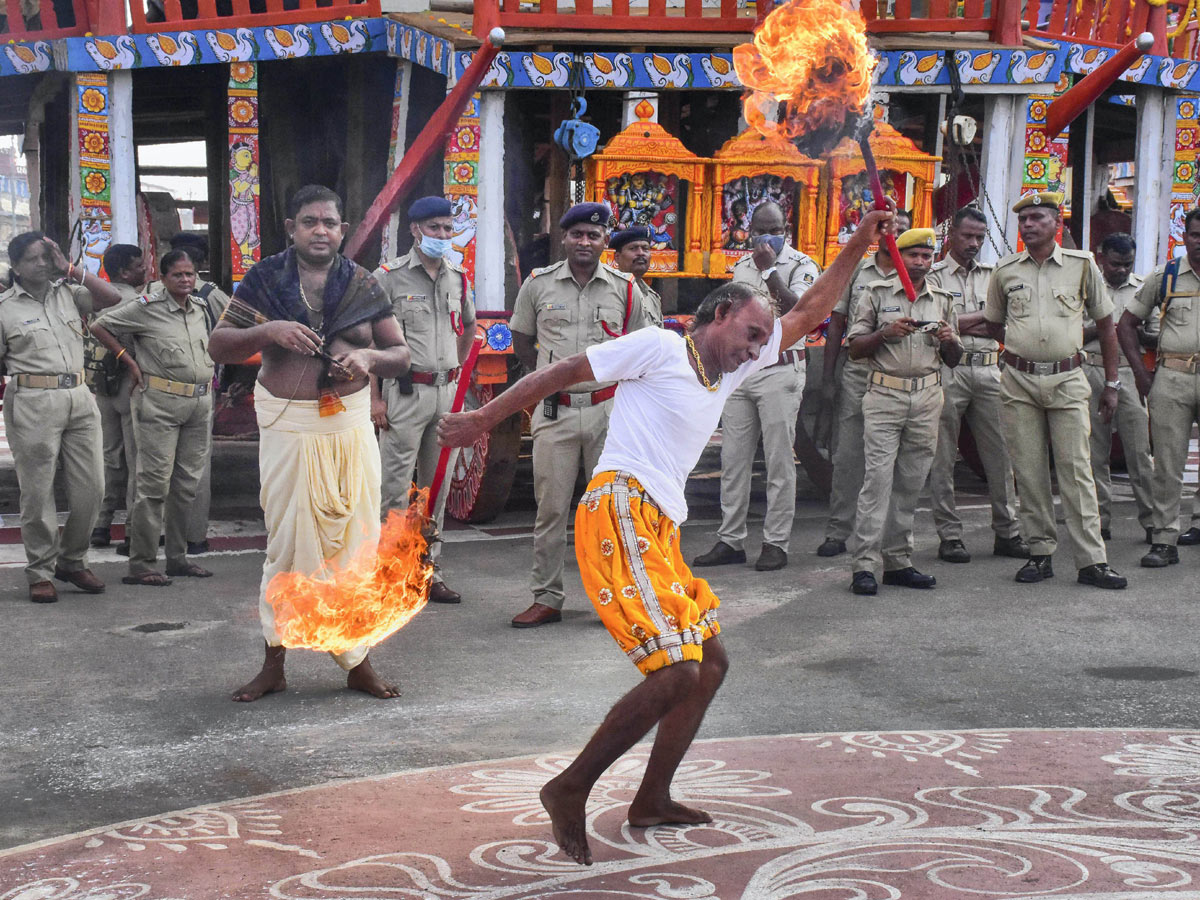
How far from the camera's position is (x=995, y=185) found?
388 inches

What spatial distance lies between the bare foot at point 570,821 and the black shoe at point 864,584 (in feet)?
12.6

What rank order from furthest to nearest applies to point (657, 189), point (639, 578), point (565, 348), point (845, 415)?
1. point (657, 189)
2. point (845, 415)
3. point (565, 348)
4. point (639, 578)

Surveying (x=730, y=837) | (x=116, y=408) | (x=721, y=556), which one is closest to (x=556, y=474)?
(x=721, y=556)

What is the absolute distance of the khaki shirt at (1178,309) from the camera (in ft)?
27.8

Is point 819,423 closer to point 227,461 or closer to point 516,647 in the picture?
point 516,647

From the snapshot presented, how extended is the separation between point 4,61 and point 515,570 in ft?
18.0

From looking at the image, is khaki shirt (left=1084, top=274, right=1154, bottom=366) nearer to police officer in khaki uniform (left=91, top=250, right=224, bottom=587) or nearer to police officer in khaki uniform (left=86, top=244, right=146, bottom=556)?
police officer in khaki uniform (left=91, top=250, right=224, bottom=587)

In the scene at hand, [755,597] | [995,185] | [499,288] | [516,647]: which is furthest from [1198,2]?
[516,647]

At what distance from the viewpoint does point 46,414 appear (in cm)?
739

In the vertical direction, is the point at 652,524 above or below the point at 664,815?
above

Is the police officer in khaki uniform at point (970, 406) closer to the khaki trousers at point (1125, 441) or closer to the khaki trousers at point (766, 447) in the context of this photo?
the khaki trousers at point (1125, 441)

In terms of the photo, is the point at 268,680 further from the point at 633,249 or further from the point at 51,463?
the point at 633,249

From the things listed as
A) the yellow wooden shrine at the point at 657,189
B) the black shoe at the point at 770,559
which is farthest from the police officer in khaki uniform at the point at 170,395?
the black shoe at the point at 770,559

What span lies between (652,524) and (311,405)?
1901mm
